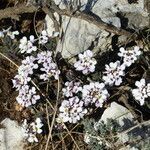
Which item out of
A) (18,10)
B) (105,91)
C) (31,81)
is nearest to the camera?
(105,91)

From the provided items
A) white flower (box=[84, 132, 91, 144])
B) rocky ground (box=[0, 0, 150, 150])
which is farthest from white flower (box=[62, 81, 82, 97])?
white flower (box=[84, 132, 91, 144])

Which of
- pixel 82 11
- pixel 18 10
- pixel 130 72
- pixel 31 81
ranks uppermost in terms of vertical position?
pixel 18 10

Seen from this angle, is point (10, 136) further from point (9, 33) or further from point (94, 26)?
point (94, 26)

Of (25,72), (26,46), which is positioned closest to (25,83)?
(25,72)

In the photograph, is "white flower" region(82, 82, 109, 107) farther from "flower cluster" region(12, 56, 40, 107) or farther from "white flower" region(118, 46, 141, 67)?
"flower cluster" region(12, 56, 40, 107)

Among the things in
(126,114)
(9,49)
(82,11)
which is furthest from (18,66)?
(126,114)

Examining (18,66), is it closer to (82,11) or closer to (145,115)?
(82,11)
